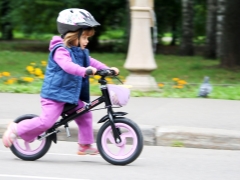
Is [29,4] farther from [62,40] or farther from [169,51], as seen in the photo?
[62,40]

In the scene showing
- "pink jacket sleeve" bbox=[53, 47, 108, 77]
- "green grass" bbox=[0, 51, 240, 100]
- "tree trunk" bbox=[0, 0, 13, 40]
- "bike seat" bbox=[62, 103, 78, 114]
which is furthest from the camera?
"tree trunk" bbox=[0, 0, 13, 40]

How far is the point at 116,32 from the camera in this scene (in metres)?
27.4

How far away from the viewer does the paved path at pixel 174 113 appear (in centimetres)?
748

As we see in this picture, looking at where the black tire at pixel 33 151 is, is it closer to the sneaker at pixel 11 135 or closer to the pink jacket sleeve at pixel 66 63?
the sneaker at pixel 11 135

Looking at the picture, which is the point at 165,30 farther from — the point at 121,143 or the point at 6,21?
the point at 121,143

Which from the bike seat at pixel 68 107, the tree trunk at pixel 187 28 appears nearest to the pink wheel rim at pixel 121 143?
the bike seat at pixel 68 107

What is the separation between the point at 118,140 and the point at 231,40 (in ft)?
34.5

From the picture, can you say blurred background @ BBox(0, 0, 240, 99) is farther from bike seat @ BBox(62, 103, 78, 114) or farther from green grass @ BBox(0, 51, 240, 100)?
bike seat @ BBox(62, 103, 78, 114)

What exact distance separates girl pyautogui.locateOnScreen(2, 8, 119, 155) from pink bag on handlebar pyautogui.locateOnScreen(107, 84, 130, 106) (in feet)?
0.61

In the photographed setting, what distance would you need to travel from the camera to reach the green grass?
10805mm

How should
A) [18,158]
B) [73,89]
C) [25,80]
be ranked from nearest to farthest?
[73,89] → [18,158] → [25,80]

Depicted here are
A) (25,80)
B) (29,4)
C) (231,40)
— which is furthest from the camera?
(29,4)

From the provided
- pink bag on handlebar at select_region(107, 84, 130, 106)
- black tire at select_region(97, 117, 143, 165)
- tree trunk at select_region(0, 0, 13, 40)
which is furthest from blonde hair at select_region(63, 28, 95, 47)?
tree trunk at select_region(0, 0, 13, 40)

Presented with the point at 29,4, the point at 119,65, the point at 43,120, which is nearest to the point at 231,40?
the point at 119,65
